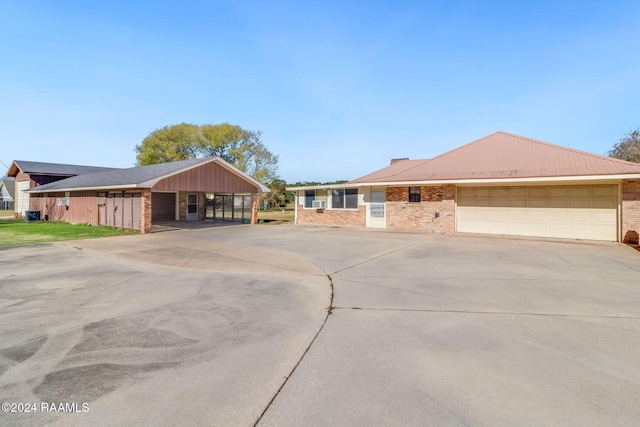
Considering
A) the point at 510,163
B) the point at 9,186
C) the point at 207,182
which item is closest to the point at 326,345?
the point at 510,163

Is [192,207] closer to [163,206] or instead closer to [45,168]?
[163,206]

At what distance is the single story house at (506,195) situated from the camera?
42.8 feet

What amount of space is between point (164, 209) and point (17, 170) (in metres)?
20.9

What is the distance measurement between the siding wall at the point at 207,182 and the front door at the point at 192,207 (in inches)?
201

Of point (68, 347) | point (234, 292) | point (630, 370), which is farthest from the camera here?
point (234, 292)

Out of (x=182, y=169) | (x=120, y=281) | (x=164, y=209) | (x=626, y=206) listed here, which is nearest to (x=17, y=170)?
(x=164, y=209)

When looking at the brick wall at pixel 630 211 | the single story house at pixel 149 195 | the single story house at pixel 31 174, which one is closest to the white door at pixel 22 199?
the single story house at pixel 31 174

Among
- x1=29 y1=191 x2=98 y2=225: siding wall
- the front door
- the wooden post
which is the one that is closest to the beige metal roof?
the wooden post

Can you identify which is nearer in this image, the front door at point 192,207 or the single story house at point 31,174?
the front door at point 192,207

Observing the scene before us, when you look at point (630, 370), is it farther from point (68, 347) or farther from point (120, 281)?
point (120, 281)

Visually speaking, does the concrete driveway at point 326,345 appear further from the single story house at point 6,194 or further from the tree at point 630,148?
the single story house at point 6,194

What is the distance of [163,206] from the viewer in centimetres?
2388

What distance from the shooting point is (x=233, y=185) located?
21.8 metres

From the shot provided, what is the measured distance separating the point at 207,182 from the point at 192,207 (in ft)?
20.0
